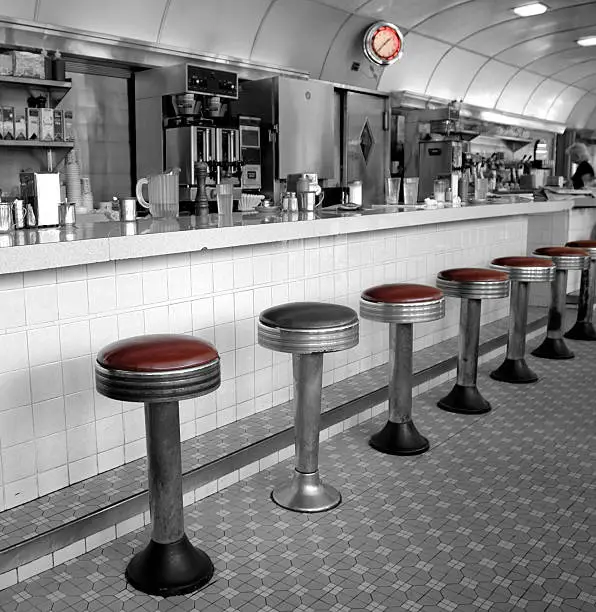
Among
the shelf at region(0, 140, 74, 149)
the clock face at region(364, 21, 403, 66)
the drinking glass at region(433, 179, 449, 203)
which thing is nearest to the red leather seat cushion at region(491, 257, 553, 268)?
the drinking glass at region(433, 179, 449, 203)

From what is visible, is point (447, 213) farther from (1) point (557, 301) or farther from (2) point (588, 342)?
(2) point (588, 342)

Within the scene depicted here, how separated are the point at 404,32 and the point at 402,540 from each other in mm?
8739

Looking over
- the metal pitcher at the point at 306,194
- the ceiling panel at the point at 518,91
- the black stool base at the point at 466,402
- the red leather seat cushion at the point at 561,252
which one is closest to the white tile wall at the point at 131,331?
the metal pitcher at the point at 306,194

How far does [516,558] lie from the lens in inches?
102

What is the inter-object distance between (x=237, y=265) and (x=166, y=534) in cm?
151

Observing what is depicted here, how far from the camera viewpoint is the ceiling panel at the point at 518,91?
13.8 metres

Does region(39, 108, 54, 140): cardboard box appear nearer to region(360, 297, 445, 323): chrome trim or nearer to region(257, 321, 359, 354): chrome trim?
region(360, 297, 445, 323): chrome trim

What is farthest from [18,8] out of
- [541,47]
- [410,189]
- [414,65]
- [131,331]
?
[541,47]

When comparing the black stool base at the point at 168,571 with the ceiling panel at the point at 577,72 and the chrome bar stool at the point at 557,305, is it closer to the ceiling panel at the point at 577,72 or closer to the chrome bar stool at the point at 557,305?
the chrome bar stool at the point at 557,305

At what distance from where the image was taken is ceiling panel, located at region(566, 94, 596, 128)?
1706 centimetres

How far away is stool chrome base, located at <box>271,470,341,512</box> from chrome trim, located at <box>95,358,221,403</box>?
95 centimetres

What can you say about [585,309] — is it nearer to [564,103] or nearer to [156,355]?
[156,355]

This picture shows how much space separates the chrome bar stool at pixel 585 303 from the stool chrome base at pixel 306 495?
3.73 metres

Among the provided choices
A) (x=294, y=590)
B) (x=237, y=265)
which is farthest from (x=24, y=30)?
(x=294, y=590)
